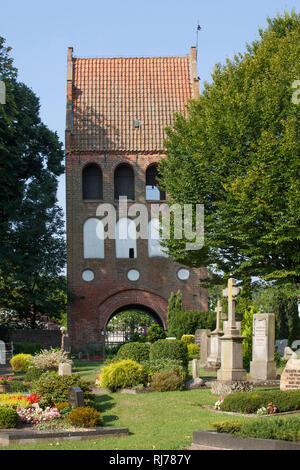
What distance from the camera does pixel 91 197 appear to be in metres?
40.9

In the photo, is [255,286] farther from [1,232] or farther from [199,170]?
[1,232]

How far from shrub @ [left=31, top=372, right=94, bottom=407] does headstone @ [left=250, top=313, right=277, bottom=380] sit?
664 cm

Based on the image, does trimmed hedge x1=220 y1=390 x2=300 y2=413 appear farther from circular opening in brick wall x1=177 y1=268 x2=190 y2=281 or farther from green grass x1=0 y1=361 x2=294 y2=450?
circular opening in brick wall x1=177 y1=268 x2=190 y2=281

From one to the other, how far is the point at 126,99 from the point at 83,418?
3178 centimetres

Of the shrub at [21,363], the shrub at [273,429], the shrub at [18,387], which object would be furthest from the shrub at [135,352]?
the shrub at [273,429]

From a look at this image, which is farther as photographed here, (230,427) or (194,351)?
(194,351)

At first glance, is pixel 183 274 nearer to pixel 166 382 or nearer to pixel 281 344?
pixel 281 344

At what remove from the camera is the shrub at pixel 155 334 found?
36.6 m

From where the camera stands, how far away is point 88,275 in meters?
39.9

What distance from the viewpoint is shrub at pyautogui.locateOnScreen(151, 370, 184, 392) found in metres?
18.6

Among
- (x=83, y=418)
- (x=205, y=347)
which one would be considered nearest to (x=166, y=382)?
(x=83, y=418)

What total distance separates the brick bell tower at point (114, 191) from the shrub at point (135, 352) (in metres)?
15.8

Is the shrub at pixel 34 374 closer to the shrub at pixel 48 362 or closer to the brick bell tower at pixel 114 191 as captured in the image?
the shrub at pixel 48 362

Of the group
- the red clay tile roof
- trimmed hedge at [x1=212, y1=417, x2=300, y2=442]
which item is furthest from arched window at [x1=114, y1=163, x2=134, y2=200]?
trimmed hedge at [x1=212, y1=417, x2=300, y2=442]
